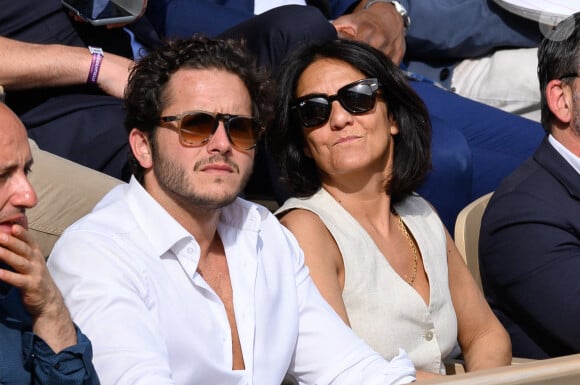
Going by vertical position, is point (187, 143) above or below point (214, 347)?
above

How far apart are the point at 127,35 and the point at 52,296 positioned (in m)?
1.93

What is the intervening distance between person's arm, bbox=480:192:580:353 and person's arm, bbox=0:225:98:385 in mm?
1660

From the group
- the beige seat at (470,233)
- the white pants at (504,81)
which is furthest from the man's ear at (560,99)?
the white pants at (504,81)

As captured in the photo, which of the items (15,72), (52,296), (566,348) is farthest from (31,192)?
(566,348)

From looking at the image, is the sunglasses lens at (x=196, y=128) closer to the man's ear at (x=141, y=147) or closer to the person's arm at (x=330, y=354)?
the man's ear at (x=141, y=147)

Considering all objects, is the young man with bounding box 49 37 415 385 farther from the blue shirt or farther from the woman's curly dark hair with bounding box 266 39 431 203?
the woman's curly dark hair with bounding box 266 39 431 203

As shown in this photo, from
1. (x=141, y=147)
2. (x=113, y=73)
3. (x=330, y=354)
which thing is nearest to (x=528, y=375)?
(x=330, y=354)

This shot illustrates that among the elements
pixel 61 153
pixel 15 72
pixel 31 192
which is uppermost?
pixel 31 192

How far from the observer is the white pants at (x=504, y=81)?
5.10 metres

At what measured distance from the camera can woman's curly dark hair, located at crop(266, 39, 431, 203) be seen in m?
3.43

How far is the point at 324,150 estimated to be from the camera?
133 inches

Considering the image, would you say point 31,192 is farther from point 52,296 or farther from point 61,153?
A: point 61,153

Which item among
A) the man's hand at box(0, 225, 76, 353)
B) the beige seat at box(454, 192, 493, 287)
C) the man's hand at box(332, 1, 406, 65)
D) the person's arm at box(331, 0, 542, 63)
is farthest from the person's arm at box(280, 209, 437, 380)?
the person's arm at box(331, 0, 542, 63)

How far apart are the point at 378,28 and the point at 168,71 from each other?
1.91 metres
